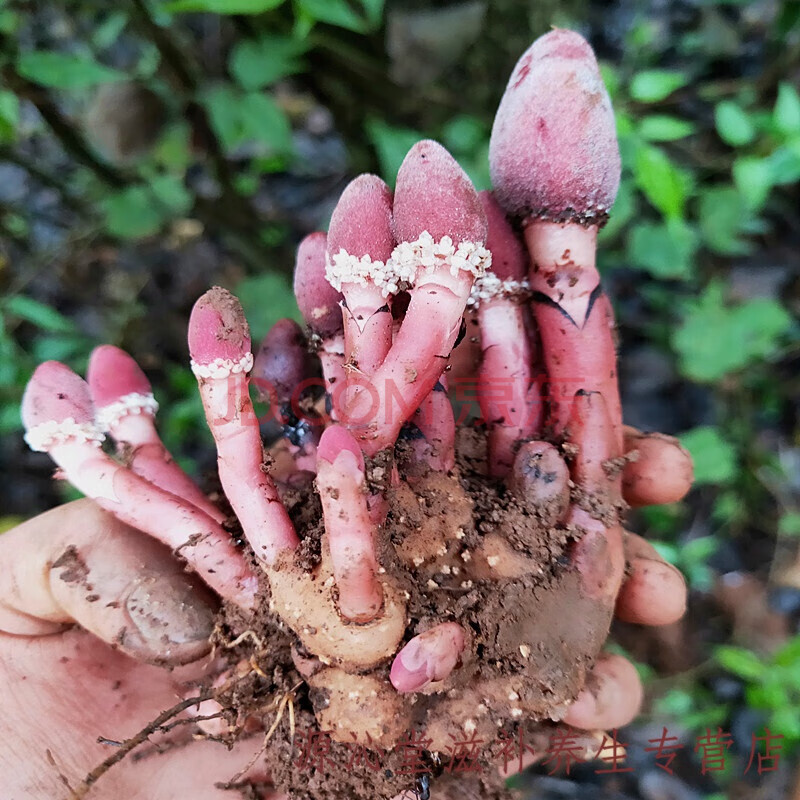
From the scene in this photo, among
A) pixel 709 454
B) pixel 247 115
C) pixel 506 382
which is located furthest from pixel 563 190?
pixel 709 454

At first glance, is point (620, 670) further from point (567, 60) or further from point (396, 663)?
point (567, 60)

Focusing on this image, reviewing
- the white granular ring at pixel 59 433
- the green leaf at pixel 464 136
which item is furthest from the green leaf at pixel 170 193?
the white granular ring at pixel 59 433

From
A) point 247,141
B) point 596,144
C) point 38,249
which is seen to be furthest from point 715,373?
point 38,249

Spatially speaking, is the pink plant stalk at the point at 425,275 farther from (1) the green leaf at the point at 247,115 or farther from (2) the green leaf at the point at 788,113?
(2) the green leaf at the point at 788,113

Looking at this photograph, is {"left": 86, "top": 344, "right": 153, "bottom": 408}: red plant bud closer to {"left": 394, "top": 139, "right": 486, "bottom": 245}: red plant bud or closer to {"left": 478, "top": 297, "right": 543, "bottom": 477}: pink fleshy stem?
{"left": 394, "top": 139, "right": 486, "bottom": 245}: red plant bud

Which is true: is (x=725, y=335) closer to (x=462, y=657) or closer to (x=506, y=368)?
(x=506, y=368)

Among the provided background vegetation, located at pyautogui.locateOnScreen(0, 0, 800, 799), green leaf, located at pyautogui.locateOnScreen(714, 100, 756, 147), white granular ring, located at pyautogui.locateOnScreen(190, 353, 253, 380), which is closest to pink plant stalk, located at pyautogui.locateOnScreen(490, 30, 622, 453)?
background vegetation, located at pyautogui.locateOnScreen(0, 0, 800, 799)
